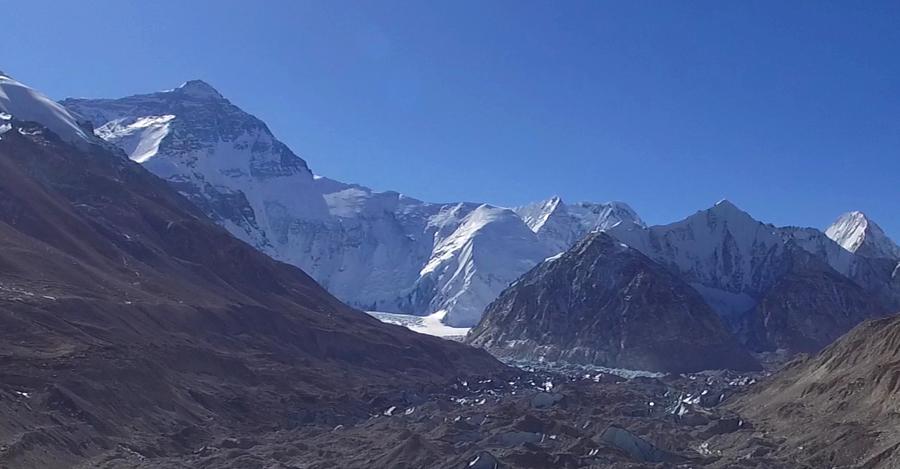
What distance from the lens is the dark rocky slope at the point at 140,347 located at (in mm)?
93938

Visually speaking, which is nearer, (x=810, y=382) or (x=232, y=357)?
(x=810, y=382)

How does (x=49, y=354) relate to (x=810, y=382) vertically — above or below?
below

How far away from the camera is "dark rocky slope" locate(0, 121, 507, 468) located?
9394 cm

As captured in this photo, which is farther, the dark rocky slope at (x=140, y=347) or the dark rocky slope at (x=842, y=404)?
the dark rocky slope at (x=140, y=347)

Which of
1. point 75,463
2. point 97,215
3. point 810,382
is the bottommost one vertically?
point 75,463

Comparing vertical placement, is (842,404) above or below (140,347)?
above

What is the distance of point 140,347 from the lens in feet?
396

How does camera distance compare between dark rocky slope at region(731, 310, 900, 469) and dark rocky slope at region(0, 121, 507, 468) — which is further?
dark rocky slope at region(0, 121, 507, 468)

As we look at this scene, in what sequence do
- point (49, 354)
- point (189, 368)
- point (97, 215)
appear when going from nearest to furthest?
1. point (49, 354)
2. point (189, 368)
3. point (97, 215)

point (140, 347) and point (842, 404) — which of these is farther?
point (140, 347)

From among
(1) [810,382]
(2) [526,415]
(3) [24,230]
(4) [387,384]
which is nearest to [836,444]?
(2) [526,415]

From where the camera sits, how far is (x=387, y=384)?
16100 centimetres

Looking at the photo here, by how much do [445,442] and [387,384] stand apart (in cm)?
6727

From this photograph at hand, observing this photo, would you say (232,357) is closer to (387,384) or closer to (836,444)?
(387,384)
